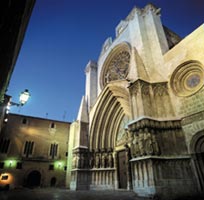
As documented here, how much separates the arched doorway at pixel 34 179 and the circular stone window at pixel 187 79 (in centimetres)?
1655

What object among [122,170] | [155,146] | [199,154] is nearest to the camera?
[199,154]

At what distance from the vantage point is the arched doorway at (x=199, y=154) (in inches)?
207

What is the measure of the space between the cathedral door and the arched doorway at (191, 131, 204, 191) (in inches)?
209

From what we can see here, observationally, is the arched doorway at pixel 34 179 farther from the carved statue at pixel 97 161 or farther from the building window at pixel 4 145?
the carved statue at pixel 97 161

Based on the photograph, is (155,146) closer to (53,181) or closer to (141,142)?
(141,142)

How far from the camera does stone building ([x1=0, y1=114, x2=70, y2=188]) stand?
15.5 meters

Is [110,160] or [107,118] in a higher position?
[107,118]

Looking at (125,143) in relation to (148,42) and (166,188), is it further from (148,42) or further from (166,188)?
(148,42)

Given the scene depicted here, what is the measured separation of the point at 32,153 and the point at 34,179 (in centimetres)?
270

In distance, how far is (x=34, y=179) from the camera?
16.2 metres

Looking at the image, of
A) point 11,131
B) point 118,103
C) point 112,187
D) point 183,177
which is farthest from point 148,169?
point 11,131

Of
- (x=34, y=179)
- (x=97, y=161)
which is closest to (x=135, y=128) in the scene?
(x=97, y=161)

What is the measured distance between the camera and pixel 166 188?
17.5 feet

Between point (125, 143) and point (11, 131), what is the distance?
1313cm
